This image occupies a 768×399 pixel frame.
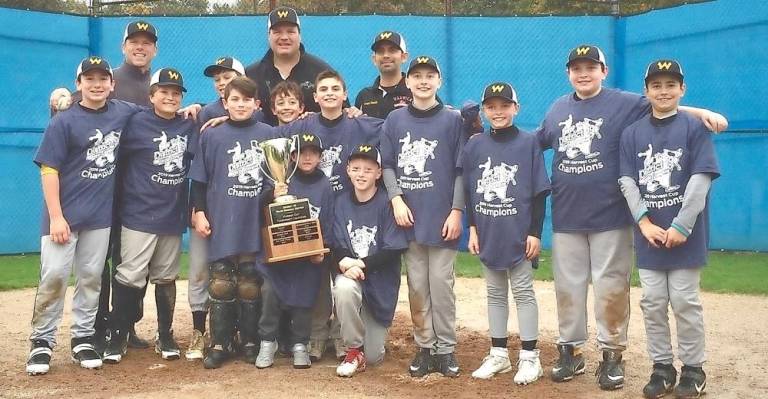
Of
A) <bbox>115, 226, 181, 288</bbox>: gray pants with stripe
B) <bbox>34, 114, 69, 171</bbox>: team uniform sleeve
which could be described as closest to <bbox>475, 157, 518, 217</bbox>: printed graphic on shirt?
<bbox>115, 226, 181, 288</bbox>: gray pants with stripe

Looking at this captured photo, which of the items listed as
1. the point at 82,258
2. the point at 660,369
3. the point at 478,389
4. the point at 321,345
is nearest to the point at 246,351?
the point at 321,345

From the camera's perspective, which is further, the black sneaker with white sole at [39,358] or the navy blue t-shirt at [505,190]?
the black sneaker with white sole at [39,358]

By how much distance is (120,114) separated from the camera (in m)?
5.25

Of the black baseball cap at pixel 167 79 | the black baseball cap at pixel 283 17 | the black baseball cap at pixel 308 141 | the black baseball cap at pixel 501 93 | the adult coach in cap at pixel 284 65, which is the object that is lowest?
the black baseball cap at pixel 308 141

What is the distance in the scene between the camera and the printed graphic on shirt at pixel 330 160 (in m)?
5.30

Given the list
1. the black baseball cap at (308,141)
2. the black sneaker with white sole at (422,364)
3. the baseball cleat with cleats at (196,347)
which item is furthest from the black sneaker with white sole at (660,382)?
the baseball cleat with cleats at (196,347)

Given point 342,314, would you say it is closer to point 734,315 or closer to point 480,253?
point 480,253

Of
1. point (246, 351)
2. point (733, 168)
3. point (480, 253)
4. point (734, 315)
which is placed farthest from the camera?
point (733, 168)

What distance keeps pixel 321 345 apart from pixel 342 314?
50cm

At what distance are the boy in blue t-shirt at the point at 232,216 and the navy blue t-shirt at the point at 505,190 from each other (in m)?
1.39

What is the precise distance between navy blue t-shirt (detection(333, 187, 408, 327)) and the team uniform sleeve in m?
1.71

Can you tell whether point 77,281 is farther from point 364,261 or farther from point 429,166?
point 429,166

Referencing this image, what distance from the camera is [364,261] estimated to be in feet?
16.6

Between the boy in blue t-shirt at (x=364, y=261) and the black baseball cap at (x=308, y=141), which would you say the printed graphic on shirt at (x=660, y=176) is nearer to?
the boy in blue t-shirt at (x=364, y=261)
